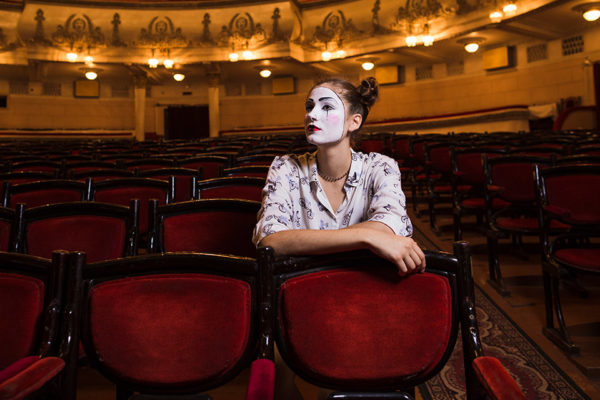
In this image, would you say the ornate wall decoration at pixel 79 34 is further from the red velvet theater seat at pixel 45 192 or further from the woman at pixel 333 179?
the woman at pixel 333 179

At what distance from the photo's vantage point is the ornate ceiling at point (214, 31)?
1226 centimetres

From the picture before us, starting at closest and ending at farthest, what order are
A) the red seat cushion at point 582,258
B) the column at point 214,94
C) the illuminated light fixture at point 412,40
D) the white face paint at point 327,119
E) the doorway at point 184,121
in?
the white face paint at point 327,119, the red seat cushion at point 582,258, the illuminated light fixture at point 412,40, the column at point 214,94, the doorway at point 184,121

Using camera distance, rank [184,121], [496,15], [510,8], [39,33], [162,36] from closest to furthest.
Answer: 1. [510,8]
2. [496,15]
3. [39,33]
4. [162,36]
5. [184,121]

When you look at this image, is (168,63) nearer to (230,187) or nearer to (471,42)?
(471,42)

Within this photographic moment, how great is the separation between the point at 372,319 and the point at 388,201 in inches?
21.2

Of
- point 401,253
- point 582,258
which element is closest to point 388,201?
point 401,253

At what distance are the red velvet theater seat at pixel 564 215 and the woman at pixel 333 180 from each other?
1.05 metres

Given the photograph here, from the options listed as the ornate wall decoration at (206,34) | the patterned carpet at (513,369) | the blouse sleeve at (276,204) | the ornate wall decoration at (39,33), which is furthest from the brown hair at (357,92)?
the ornate wall decoration at (39,33)

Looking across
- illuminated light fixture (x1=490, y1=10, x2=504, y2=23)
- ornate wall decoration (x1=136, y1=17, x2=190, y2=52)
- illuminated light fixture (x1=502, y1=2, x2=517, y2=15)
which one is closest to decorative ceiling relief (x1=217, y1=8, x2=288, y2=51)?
ornate wall decoration (x1=136, y1=17, x2=190, y2=52)

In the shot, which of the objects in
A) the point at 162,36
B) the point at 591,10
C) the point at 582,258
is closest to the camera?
the point at 582,258

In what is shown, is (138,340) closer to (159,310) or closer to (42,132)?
(159,310)

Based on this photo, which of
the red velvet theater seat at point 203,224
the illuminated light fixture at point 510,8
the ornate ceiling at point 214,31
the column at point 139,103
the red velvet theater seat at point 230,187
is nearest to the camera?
the red velvet theater seat at point 203,224

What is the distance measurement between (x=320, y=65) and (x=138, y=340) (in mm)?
13684

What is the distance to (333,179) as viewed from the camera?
62.7 inches
